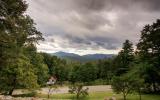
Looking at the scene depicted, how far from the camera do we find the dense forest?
1090 inches

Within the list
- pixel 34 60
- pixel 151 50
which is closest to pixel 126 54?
pixel 151 50

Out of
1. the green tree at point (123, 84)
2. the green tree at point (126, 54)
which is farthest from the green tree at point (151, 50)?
the green tree at point (126, 54)

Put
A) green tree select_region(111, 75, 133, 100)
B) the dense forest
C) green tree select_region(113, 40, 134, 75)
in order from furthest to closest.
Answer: green tree select_region(113, 40, 134, 75), green tree select_region(111, 75, 133, 100), the dense forest

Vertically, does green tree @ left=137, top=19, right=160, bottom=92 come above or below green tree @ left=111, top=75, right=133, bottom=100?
above

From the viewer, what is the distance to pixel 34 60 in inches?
2398

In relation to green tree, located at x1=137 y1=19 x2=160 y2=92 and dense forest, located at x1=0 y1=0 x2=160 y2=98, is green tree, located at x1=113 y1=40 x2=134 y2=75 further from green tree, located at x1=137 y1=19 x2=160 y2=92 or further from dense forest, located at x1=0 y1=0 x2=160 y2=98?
green tree, located at x1=137 y1=19 x2=160 y2=92

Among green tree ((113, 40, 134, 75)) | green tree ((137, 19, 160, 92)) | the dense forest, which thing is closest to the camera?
the dense forest

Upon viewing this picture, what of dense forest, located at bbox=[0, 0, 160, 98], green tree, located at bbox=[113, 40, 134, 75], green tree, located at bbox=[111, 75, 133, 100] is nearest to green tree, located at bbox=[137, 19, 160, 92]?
dense forest, located at bbox=[0, 0, 160, 98]

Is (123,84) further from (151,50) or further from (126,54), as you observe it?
(126,54)

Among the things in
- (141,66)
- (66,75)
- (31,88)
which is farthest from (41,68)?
(66,75)

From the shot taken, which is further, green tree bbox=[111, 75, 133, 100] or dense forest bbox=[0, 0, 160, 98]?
green tree bbox=[111, 75, 133, 100]

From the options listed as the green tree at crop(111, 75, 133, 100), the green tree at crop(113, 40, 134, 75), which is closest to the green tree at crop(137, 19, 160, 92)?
the green tree at crop(111, 75, 133, 100)

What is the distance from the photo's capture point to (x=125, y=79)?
160ft

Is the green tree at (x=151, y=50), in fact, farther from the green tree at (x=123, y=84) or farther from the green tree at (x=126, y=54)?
the green tree at (x=126, y=54)
